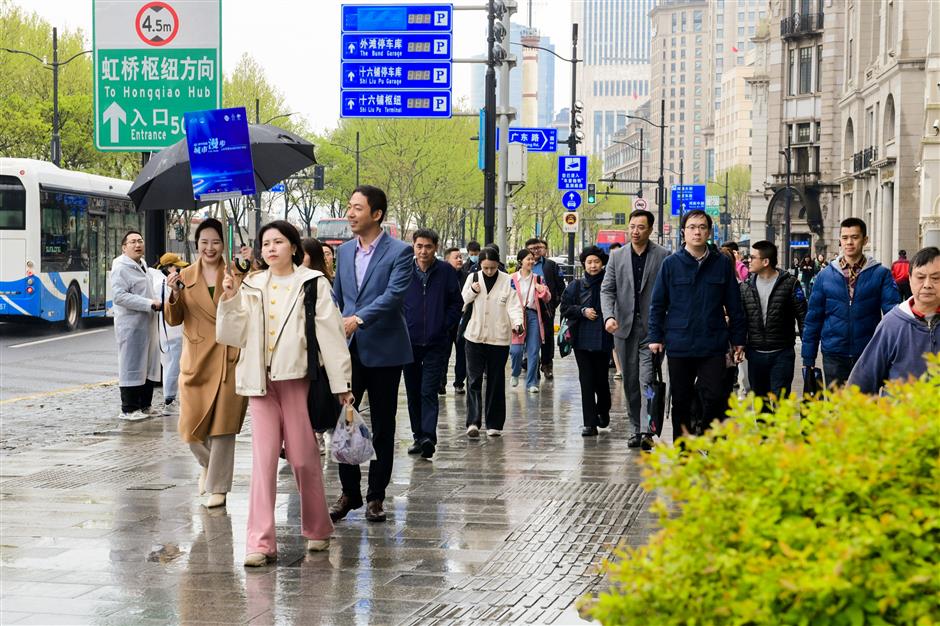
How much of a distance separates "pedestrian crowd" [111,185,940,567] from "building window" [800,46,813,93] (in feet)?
241

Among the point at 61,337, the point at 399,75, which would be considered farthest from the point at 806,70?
the point at 61,337

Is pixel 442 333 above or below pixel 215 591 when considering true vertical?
above

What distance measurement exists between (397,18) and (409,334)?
13.7 m

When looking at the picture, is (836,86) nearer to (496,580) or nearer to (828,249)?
(828,249)

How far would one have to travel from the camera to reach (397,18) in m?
23.4

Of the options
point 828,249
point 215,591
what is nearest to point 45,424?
point 215,591

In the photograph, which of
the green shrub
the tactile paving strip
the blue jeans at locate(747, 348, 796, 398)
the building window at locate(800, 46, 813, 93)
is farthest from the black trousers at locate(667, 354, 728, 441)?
the building window at locate(800, 46, 813, 93)

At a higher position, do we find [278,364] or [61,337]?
[278,364]

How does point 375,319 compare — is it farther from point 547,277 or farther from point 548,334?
point 548,334

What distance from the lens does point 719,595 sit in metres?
3.04

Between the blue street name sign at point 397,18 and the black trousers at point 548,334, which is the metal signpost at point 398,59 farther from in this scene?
the black trousers at point 548,334

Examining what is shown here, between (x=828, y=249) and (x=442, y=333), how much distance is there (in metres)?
71.8

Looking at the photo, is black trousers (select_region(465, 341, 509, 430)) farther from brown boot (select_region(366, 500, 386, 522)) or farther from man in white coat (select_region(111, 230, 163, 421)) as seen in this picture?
brown boot (select_region(366, 500, 386, 522))

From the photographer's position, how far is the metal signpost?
2331cm
